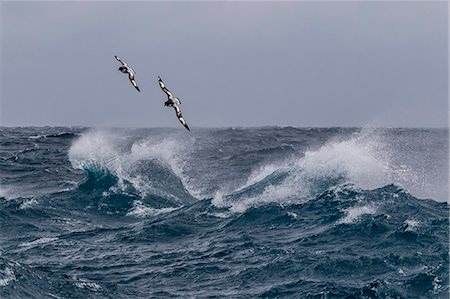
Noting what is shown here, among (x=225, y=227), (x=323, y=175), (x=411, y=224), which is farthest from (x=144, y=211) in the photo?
(x=411, y=224)

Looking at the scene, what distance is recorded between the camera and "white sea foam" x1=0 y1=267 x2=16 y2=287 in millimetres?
30828

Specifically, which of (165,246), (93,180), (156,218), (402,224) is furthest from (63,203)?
(402,224)

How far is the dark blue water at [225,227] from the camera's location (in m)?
32.3

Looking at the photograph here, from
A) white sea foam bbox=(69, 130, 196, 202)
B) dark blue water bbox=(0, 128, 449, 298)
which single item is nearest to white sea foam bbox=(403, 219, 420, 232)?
dark blue water bbox=(0, 128, 449, 298)

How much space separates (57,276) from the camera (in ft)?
111

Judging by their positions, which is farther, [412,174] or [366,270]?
[412,174]

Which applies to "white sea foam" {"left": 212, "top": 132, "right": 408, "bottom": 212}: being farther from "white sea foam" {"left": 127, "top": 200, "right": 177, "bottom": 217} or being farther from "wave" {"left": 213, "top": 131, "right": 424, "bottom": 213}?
"white sea foam" {"left": 127, "top": 200, "right": 177, "bottom": 217}

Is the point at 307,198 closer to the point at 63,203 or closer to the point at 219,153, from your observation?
the point at 63,203

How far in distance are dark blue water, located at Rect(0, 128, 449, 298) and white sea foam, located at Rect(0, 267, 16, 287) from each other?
0.05 meters

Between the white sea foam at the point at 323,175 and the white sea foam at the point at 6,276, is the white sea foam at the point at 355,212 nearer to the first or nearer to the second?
the white sea foam at the point at 323,175

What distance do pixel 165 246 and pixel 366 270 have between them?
11.4 meters

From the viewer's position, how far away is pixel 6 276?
31.6 meters

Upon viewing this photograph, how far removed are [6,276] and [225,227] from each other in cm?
1388

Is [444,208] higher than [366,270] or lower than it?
higher
